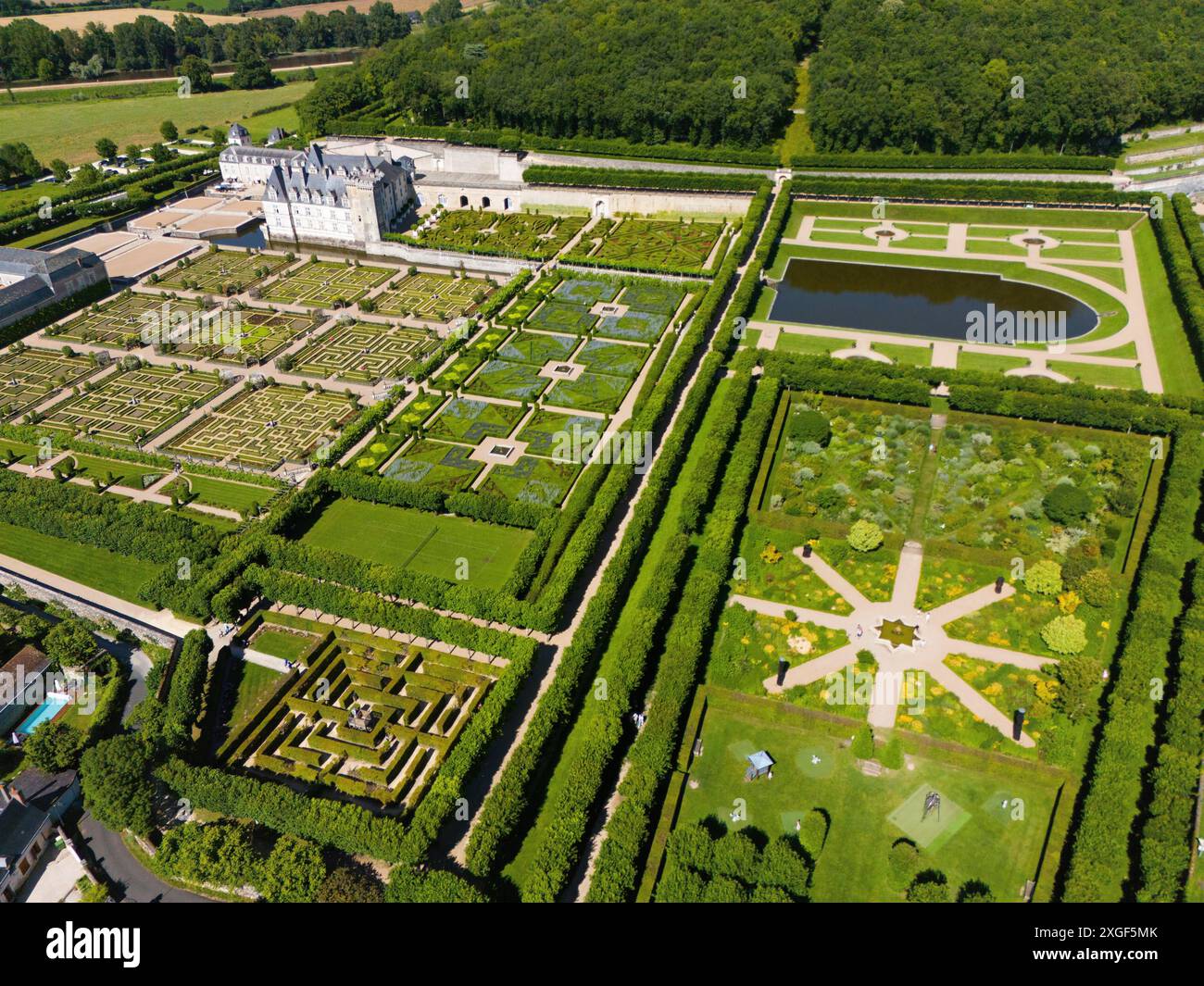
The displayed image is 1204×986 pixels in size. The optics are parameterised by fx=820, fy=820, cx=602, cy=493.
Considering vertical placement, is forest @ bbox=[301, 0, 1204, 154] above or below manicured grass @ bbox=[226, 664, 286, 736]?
above

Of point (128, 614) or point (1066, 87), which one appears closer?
point (128, 614)

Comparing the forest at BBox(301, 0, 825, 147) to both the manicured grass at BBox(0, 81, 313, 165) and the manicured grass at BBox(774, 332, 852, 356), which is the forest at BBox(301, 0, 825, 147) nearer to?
the manicured grass at BBox(0, 81, 313, 165)

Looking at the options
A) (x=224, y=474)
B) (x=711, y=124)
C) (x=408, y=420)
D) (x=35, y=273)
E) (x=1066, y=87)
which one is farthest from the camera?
(x=711, y=124)

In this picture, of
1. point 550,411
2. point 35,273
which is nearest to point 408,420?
point 550,411

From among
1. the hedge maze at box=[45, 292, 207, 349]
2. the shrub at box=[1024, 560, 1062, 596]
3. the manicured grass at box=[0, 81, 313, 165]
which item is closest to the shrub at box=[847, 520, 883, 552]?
the shrub at box=[1024, 560, 1062, 596]

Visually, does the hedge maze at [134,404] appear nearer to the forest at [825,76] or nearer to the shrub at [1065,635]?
the shrub at [1065,635]

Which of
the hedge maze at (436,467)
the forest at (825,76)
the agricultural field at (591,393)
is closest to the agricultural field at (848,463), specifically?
the agricultural field at (591,393)
